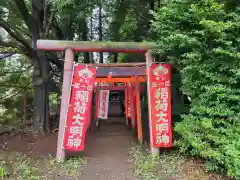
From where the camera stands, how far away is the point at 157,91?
17.2 feet

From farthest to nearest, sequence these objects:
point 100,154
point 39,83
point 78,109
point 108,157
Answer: point 39,83, point 100,154, point 108,157, point 78,109

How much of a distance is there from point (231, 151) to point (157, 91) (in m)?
2.07

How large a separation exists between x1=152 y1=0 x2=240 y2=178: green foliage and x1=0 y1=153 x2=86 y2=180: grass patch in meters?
2.20

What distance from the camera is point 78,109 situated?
5.10 metres

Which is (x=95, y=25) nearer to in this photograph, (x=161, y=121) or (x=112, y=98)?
(x=161, y=121)

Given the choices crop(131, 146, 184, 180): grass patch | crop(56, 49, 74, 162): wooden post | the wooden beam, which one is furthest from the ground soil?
the wooden beam

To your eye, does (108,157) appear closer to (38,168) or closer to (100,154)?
(100,154)

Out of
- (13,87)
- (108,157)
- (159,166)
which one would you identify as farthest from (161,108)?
(13,87)

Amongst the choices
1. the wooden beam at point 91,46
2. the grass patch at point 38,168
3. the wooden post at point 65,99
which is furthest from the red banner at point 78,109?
the wooden beam at point 91,46

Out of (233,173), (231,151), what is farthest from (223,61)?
(233,173)

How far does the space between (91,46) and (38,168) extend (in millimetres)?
2764

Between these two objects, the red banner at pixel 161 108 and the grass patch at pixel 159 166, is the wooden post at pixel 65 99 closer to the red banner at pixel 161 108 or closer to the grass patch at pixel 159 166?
the grass patch at pixel 159 166

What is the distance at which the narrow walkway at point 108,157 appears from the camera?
465 cm

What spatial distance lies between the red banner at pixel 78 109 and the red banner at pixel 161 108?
1380 mm
